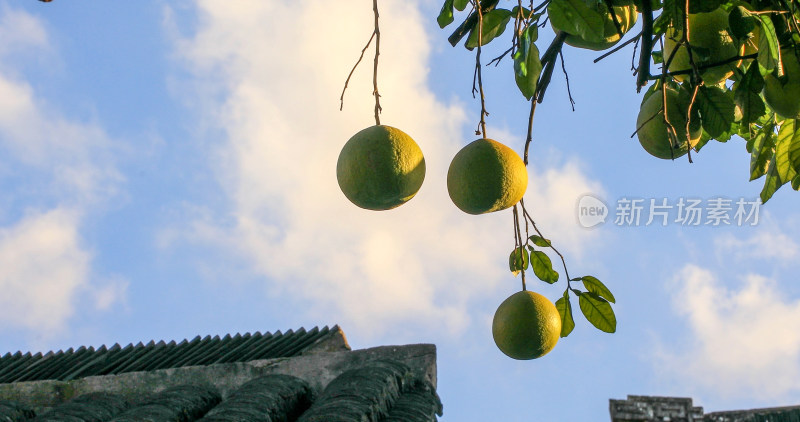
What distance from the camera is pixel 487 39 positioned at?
6.70 ft

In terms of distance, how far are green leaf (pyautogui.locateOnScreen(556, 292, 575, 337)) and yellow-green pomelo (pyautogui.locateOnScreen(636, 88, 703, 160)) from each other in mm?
470

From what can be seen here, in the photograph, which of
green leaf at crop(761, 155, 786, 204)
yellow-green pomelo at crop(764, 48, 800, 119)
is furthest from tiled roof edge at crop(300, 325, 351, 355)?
yellow-green pomelo at crop(764, 48, 800, 119)

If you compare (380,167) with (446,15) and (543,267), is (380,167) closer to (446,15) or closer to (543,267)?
(446,15)

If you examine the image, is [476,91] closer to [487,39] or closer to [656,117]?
[487,39]

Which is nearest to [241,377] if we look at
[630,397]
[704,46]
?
[704,46]

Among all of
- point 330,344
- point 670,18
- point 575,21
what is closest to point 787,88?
point 670,18

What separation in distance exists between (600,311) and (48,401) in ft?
6.21

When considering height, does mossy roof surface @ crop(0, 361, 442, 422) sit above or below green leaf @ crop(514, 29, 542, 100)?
below

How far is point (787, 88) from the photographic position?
188 cm

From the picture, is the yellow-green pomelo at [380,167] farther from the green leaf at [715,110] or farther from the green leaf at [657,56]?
the green leaf at [657,56]

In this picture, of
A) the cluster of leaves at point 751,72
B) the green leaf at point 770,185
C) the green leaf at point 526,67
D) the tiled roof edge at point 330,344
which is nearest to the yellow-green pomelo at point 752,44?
the cluster of leaves at point 751,72

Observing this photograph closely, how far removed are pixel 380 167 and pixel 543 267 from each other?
0.82 metres

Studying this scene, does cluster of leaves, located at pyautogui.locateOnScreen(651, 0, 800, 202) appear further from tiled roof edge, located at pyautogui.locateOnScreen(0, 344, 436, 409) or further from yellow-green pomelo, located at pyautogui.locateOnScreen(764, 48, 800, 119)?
tiled roof edge, located at pyautogui.locateOnScreen(0, 344, 436, 409)

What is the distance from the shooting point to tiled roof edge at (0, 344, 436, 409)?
231cm
